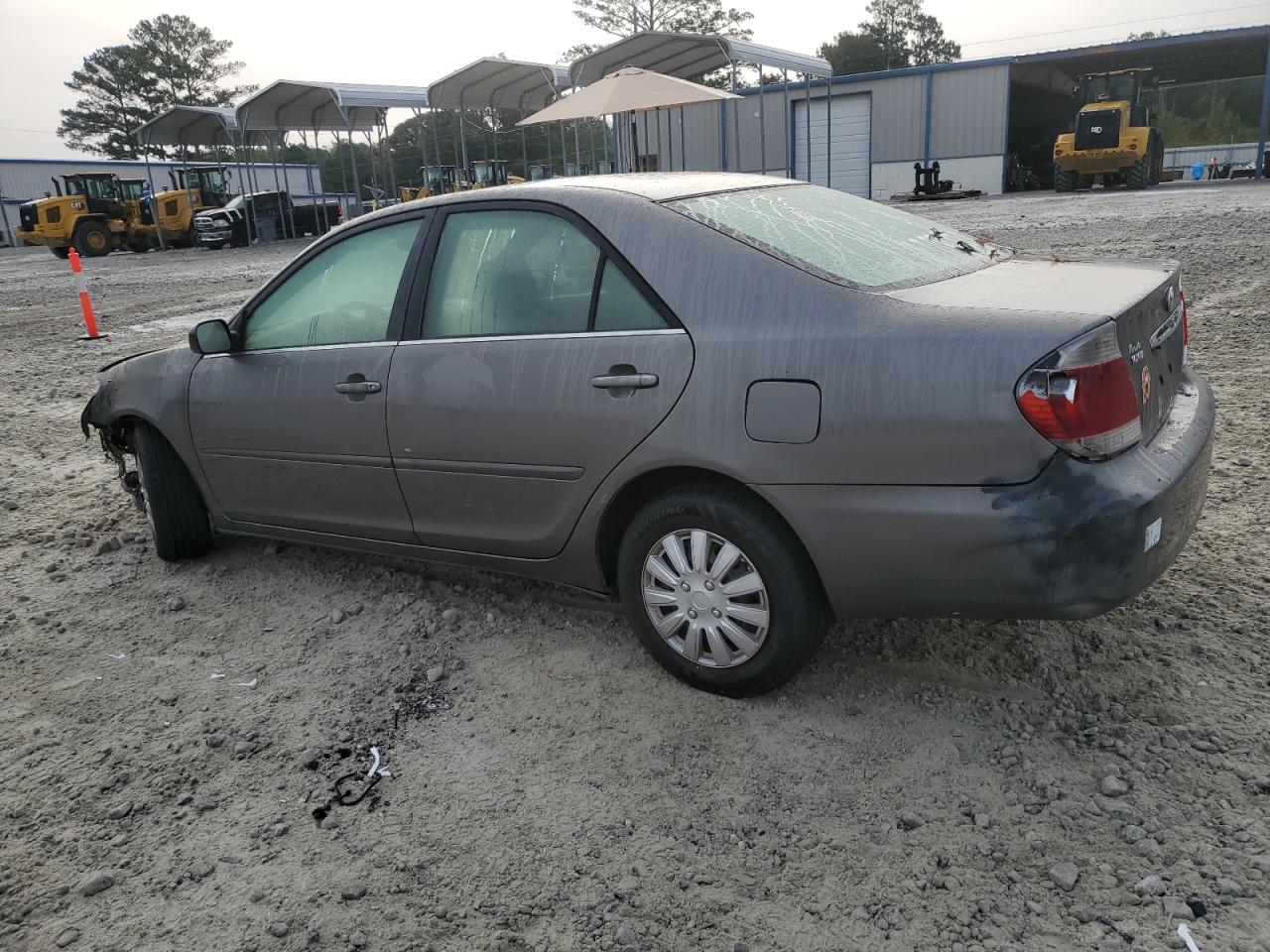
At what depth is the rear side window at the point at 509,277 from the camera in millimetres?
2934

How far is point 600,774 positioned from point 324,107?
27.7 meters

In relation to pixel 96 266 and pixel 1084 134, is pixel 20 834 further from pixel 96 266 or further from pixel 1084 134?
pixel 1084 134

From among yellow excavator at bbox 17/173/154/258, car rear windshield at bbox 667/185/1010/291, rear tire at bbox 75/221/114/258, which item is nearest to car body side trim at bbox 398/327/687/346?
car rear windshield at bbox 667/185/1010/291

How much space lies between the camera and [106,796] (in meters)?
2.64

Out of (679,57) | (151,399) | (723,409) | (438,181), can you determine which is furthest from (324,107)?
(723,409)

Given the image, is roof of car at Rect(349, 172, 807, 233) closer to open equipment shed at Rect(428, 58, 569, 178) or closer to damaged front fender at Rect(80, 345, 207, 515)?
damaged front fender at Rect(80, 345, 207, 515)

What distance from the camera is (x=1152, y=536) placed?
90.0 inches

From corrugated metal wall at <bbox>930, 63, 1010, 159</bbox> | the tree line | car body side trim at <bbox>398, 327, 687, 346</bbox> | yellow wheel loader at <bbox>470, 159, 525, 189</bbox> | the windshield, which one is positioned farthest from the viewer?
the tree line

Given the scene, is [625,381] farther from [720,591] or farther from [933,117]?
[933,117]

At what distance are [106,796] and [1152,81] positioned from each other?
137 feet

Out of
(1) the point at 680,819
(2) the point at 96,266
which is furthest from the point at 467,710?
(2) the point at 96,266

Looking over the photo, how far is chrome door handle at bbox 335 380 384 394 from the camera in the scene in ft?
10.8

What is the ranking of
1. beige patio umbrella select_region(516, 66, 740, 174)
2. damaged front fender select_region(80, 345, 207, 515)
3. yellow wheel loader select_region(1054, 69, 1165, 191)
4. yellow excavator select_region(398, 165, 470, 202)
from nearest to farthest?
damaged front fender select_region(80, 345, 207, 515) → beige patio umbrella select_region(516, 66, 740, 174) → yellow wheel loader select_region(1054, 69, 1165, 191) → yellow excavator select_region(398, 165, 470, 202)

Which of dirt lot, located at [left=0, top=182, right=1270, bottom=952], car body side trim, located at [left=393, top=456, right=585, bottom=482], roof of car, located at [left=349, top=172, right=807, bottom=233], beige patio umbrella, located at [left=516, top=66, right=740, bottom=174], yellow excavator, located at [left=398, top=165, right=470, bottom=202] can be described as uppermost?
beige patio umbrella, located at [left=516, top=66, right=740, bottom=174]
